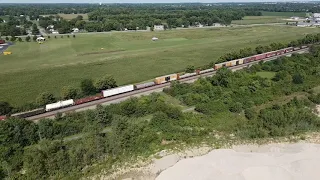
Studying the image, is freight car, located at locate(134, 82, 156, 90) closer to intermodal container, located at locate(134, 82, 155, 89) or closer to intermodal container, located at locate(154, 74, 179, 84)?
intermodal container, located at locate(134, 82, 155, 89)

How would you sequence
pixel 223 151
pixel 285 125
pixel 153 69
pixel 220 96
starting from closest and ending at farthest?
→ pixel 223 151 → pixel 285 125 → pixel 220 96 → pixel 153 69

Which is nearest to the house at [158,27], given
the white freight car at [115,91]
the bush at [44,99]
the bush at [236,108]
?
the white freight car at [115,91]

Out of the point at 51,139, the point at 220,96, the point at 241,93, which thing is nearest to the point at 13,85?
the point at 51,139

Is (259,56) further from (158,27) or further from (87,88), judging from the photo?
(158,27)

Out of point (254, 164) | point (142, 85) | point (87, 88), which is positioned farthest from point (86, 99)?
point (254, 164)

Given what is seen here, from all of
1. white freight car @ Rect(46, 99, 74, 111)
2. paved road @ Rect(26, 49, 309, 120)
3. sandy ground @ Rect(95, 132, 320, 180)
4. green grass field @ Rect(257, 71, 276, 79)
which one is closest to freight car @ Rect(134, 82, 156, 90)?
paved road @ Rect(26, 49, 309, 120)

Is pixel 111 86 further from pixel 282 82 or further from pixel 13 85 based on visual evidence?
pixel 282 82

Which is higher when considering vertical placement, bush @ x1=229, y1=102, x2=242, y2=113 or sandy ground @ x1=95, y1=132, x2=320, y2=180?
bush @ x1=229, y1=102, x2=242, y2=113
